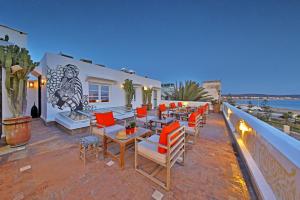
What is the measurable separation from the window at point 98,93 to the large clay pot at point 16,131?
3.90m

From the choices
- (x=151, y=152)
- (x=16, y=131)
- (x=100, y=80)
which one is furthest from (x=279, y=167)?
(x=100, y=80)

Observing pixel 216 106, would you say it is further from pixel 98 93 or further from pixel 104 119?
pixel 104 119

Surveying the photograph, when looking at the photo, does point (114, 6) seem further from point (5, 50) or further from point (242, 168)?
point (242, 168)

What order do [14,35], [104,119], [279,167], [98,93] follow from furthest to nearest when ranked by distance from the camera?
[98,93], [14,35], [104,119], [279,167]

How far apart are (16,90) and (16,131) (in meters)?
1.22

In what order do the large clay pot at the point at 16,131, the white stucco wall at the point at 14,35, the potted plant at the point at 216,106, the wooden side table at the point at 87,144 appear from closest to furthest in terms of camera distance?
the wooden side table at the point at 87,144, the large clay pot at the point at 16,131, the white stucco wall at the point at 14,35, the potted plant at the point at 216,106

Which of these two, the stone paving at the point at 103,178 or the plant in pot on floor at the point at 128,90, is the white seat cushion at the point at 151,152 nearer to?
the stone paving at the point at 103,178

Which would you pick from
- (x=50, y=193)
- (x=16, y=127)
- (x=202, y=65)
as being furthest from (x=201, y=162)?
(x=202, y=65)

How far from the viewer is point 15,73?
345 cm

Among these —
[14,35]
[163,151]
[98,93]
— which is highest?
[14,35]

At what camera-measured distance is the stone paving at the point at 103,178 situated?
1.90m

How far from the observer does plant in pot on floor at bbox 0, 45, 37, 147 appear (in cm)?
333

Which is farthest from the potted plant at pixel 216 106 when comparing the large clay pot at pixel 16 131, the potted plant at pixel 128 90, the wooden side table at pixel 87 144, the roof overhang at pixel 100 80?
the large clay pot at pixel 16 131

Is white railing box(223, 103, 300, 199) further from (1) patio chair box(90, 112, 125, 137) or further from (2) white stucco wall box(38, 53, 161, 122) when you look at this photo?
(2) white stucco wall box(38, 53, 161, 122)
